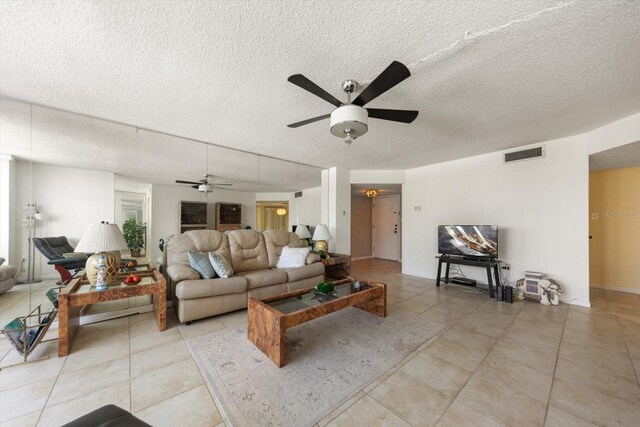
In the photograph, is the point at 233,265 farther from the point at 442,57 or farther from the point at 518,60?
the point at 518,60

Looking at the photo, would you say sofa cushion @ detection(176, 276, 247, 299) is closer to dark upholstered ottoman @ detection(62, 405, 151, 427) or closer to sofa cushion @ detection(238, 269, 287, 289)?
sofa cushion @ detection(238, 269, 287, 289)

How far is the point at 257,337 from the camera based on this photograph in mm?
2164

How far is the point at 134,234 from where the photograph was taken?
10.2 ft

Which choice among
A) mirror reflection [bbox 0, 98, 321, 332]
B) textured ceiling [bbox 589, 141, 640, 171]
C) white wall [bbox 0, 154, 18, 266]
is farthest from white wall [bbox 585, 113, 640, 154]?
white wall [bbox 0, 154, 18, 266]

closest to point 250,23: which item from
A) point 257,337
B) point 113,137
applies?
point 257,337

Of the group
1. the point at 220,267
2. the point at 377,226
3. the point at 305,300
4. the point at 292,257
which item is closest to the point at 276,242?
the point at 292,257

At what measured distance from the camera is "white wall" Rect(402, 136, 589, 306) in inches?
129

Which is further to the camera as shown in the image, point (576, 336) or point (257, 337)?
point (576, 336)

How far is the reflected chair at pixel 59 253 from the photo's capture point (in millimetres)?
2578

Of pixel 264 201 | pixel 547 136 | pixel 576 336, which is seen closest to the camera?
pixel 576 336

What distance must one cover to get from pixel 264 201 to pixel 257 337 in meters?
4.16

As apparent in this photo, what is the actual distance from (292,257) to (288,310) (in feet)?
5.28

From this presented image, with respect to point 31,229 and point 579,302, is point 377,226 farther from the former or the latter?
point 31,229

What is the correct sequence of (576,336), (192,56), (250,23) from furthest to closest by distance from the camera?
(576,336) < (192,56) < (250,23)
